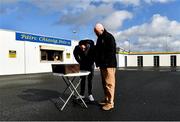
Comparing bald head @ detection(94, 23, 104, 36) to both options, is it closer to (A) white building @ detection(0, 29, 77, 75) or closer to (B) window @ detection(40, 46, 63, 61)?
(A) white building @ detection(0, 29, 77, 75)

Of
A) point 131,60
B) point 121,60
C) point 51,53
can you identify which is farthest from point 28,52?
point 131,60

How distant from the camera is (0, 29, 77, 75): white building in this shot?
1085 inches

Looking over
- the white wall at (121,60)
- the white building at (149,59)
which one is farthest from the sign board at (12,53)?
the white wall at (121,60)

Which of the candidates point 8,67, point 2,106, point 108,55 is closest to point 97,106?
point 108,55

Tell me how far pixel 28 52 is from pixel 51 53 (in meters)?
5.16

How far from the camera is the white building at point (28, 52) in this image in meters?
27.6

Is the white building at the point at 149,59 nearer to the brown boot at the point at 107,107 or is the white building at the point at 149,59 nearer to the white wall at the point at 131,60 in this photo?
the white wall at the point at 131,60

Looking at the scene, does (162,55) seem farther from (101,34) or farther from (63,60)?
(101,34)

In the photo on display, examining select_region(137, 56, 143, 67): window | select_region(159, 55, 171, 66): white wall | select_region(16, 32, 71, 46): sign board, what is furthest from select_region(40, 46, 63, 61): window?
select_region(137, 56, 143, 67): window

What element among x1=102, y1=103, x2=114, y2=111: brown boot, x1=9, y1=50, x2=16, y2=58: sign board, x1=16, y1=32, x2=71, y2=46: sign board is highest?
x1=16, y1=32, x2=71, y2=46: sign board

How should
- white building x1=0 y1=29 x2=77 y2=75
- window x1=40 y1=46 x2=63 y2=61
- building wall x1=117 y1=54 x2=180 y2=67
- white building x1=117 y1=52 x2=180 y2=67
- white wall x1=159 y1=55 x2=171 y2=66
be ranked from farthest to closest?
white wall x1=159 y1=55 x2=171 y2=66
white building x1=117 y1=52 x2=180 y2=67
building wall x1=117 y1=54 x2=180 y2=67
window x1=40 y1=46 x2=63 y2=61
white building x1=0 y1=29 x2=77 y2=75

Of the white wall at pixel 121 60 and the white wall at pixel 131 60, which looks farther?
the white wall at pixel 131 60

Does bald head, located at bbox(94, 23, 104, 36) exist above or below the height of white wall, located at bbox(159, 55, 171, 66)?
above

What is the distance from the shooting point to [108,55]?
271 inches
